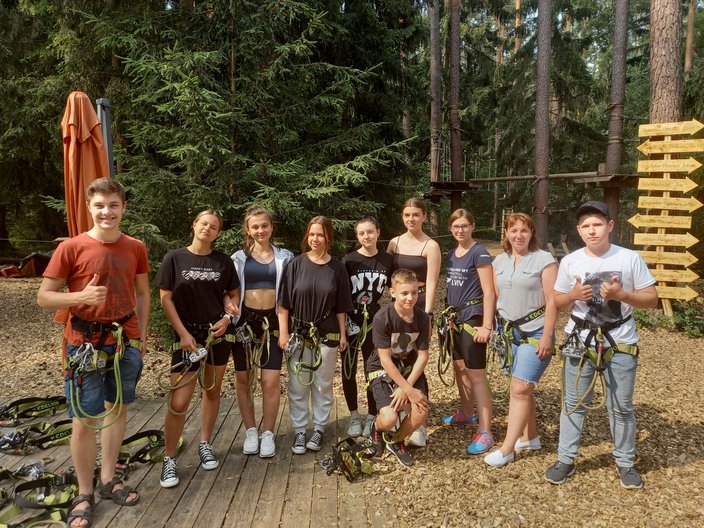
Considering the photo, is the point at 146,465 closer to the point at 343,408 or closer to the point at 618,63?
the point at 343,408

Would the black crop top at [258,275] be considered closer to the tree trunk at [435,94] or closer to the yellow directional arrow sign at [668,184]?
the yellow directional arrow sign at [668,184]

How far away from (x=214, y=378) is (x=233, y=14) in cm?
560

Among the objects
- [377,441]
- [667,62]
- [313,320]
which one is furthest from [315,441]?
[667,62]

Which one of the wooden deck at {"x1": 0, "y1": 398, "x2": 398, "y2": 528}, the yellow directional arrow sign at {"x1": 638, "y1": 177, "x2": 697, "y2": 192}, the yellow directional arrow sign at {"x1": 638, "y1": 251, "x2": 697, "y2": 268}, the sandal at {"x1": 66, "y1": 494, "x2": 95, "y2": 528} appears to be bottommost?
the wooden deck at {"x1": 0, "y1": 398, "x2": 398, "y2": 528}

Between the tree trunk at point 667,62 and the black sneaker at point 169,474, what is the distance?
33.5 ft

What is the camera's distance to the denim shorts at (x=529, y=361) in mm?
3473

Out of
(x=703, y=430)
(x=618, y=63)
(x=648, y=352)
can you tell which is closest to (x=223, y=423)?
(x=703, y=430)

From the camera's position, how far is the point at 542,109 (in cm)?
1306

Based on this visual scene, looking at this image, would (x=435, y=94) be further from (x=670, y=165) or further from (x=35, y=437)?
(x=35, y=437)

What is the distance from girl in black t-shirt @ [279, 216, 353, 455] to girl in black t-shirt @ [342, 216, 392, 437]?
0.76ft

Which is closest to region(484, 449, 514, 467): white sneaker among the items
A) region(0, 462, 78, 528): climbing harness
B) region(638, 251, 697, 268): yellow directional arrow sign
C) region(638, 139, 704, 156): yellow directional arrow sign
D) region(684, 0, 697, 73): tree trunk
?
region(0, 462, 78, 528): climbing harness

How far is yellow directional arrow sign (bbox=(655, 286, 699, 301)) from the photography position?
8.44 metres

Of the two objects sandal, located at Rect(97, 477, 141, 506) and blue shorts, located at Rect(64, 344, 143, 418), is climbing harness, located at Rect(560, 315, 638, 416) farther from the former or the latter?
sandal, located at Rect(97, 477, 141, 506)

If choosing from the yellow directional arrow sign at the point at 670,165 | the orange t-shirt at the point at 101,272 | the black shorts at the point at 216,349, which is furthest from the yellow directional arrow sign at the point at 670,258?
the orange t-shirt at the point at 101,272
